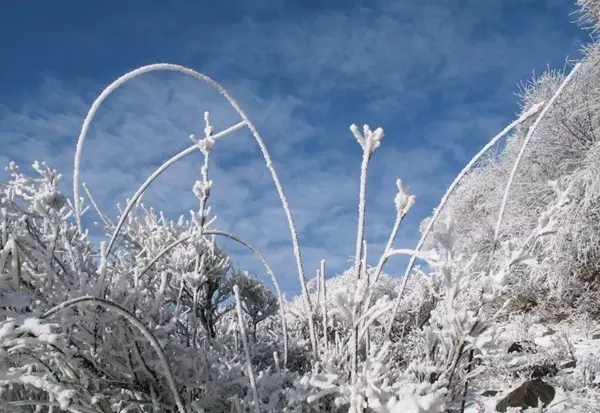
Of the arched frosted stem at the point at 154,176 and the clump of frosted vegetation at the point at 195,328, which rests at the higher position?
the arched frosted stem at the point at 154,176

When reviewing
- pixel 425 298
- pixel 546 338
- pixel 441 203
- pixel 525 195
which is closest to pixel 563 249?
pixel 525 195

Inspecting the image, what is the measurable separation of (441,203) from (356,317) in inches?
18.1

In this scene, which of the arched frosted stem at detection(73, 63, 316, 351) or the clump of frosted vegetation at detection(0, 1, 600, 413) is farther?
the arched frosted stem at detection(73, 63, 316, 351)

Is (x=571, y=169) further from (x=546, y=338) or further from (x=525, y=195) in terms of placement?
(x=546, y=338)

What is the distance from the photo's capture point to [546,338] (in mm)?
5836

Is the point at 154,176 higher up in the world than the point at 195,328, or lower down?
higher up

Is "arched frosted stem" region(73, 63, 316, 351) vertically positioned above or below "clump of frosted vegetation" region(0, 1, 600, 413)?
above

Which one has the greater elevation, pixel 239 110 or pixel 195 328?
pixel 239 110

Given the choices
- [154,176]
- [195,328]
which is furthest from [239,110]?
[195,328]

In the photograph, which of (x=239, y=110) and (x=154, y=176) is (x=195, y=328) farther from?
(x=239, y=110)

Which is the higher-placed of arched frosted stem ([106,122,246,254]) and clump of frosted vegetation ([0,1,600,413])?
arched frosted stem ([106,122,246,254])

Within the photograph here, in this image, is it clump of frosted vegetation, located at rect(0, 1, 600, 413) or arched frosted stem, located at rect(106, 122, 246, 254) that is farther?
arched frosted stem, located at rect(106, 122, 246, 254)

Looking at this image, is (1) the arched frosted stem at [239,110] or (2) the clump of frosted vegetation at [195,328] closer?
(2) the clump of frosted vegetation at [195,328]

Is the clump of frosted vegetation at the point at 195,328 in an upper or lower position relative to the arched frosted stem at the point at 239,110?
→ lower
